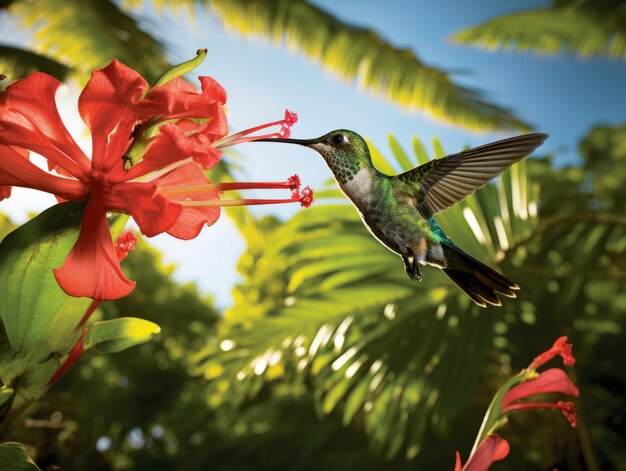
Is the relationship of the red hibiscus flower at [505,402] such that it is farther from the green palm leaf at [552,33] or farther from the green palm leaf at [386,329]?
the green palm leaf at [552,33]

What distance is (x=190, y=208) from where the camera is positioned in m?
0.37

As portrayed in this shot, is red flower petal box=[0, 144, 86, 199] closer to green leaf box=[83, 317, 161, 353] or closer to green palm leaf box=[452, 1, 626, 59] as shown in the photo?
green leaf box=[83, 317, 161, 353]

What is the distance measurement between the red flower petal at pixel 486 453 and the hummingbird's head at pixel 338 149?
16 centimetres

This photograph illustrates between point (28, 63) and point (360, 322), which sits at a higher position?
point (28, 63)

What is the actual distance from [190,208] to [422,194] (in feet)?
0.59

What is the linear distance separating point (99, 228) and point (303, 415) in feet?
8.70

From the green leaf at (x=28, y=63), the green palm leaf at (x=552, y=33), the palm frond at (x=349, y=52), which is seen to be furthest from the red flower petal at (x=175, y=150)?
the green palm leaf at (x=552, y=33)

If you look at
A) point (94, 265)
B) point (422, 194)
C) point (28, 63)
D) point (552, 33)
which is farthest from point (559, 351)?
point (552, 33)

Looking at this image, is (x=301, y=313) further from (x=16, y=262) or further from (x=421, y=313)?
(x=16, y=262)

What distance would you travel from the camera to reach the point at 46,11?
3471mm

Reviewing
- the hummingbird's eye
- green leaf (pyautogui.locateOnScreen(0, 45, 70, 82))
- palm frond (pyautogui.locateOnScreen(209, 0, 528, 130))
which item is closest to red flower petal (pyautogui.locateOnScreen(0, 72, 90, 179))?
the hummingbird's eye

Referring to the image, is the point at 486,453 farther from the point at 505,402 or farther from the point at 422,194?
the point at 422,194

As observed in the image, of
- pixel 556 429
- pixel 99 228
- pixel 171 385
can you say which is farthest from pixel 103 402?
pixel 99 228

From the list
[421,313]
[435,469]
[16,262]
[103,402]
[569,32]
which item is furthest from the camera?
[569,32]
